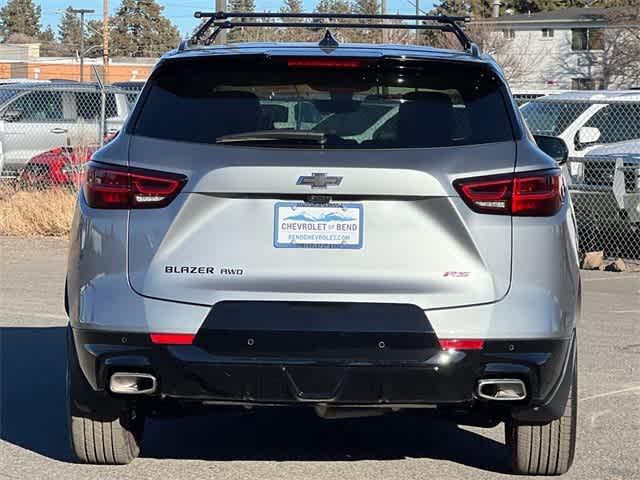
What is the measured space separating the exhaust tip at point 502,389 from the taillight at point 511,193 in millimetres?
633

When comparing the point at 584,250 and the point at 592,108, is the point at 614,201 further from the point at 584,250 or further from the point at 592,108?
the point at 592,108

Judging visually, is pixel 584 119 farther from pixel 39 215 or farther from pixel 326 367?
pixel 326 367

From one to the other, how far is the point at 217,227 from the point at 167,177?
27 cm

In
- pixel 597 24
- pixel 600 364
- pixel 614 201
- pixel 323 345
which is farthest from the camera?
pixel 597 24

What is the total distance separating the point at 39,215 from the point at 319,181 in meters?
11.9

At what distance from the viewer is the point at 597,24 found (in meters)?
68.5

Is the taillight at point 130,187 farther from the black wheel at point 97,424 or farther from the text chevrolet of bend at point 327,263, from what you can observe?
the black wheel at point 97,424

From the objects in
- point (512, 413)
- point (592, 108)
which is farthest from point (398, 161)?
point (592, 108)

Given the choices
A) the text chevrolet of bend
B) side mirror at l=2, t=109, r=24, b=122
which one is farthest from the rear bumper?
side mirror at l=2, t=109, r=24, b=122

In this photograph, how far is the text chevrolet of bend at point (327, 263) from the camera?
4824mm

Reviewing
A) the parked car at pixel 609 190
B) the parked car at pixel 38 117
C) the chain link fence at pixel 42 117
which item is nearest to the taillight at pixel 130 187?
the parked car at pixel 609 190

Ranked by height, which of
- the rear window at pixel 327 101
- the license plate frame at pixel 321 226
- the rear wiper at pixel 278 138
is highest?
the rear window at pixel 327 101

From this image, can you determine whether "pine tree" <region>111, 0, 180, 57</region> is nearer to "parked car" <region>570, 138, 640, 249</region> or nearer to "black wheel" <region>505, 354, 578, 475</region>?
"parked car" <region>570, 138, 640, 249</region>

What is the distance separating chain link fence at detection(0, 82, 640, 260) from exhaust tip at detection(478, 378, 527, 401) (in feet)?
31.0
